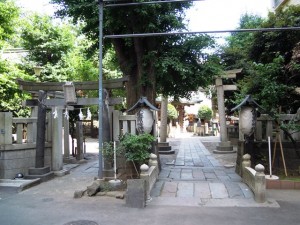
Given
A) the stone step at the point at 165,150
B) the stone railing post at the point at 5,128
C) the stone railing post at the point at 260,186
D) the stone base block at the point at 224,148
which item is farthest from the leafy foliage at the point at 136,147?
the stone base block at the point at 224,148

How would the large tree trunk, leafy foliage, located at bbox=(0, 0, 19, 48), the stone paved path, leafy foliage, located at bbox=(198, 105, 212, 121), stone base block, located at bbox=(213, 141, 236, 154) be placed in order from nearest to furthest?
the stone paved path
the large tree trunk
leafy foliage, located at bbox=(0, 0, 19, 48)
stone base block, located at bbox=(213, 141, 236, 154)
leafy foliage, located at bbox=(198, 105, 212, 121)

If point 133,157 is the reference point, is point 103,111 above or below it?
above

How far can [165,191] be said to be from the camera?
351 inches

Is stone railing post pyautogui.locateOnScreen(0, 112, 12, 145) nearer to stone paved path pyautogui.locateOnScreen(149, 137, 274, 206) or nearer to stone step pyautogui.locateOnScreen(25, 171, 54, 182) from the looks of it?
stone step pyautogui.locateOnScreen(25, 171, 54, 182)

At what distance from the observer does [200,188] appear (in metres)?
9.19

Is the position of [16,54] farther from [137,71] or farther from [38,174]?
[38,174]

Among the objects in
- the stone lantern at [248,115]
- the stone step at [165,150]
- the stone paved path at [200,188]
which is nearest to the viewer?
the stone paved path at [200,188]

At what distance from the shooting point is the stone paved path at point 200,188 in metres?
7.93

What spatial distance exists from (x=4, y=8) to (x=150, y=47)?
7398 mm

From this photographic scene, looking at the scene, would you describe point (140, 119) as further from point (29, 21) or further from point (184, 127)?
point (184, 127)

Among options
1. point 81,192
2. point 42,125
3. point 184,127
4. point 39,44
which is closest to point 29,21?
point 39,44

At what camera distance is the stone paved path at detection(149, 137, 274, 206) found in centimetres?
793

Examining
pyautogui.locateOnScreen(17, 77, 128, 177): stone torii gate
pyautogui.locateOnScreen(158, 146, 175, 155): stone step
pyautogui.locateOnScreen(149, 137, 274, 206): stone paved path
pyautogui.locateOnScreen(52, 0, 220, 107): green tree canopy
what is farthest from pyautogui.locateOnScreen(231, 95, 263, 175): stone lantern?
pyautogui.locateOnScreen(158, 146, 175, 155): stone step

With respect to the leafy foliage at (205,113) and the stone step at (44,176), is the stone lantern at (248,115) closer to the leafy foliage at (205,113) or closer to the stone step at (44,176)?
the stone step at (44,176)
